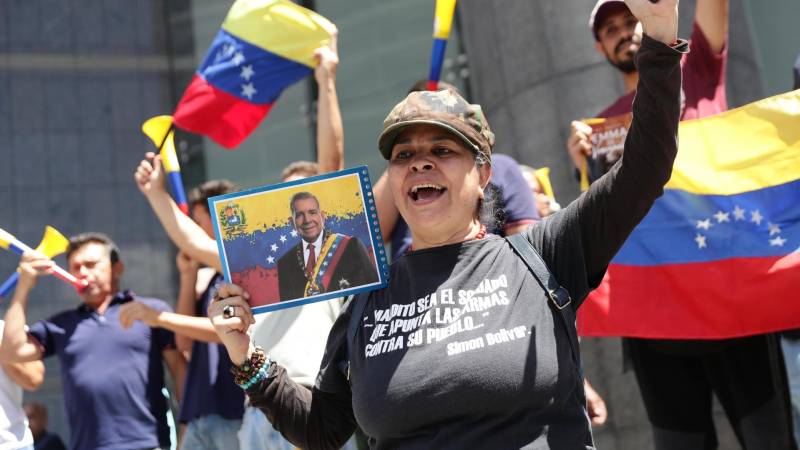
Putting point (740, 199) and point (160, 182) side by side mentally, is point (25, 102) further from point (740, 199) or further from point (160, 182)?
point (740, 199)

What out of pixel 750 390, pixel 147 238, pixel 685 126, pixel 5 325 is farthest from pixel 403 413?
pixel 147 238

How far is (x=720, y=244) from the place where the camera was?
12.0ft

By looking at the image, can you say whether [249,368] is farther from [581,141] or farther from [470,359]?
[581,141]

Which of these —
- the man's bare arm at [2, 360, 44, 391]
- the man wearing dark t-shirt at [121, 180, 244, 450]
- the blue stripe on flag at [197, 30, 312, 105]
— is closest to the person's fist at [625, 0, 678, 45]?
the man wearing dark t-shirt at [121, 180, 244, 450]

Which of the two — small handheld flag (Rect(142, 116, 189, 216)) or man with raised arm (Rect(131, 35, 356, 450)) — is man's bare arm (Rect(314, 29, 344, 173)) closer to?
man with raised arm (Rect(131, 35, 356, 450))

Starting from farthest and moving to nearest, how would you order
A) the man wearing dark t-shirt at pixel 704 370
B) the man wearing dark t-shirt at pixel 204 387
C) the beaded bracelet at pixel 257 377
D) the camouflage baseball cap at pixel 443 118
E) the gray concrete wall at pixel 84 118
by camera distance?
the gray concrete wall at pixel 84 118 → the man wearing dark t-shirt at pixel 204 387 → the man wearing dark t-shirt at pixel 704 370 → the beaded bracelet at pixel 257 377 → the camouflage baseball cap at pixel 443 118

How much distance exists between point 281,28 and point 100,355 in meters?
1.68

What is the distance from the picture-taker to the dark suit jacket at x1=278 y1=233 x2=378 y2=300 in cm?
243

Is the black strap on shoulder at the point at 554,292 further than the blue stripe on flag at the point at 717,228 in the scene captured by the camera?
No

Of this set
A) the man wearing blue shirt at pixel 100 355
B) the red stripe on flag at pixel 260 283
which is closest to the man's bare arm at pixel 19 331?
the man wearing blue shirt at pixel 100 355

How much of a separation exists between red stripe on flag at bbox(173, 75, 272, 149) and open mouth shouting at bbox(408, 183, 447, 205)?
2589 mm

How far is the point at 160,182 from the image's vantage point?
145 inches

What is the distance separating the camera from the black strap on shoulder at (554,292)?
2.17 m

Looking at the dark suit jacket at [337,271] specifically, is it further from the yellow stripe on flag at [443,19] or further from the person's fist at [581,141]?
the yellow stripe on flag at [443,19]
